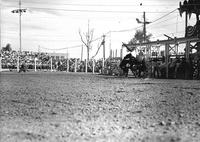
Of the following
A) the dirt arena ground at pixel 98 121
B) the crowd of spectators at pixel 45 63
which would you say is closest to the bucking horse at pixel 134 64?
the dirt arena ground at pixel 98 121

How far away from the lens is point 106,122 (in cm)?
633

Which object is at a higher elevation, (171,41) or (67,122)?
(171,41)

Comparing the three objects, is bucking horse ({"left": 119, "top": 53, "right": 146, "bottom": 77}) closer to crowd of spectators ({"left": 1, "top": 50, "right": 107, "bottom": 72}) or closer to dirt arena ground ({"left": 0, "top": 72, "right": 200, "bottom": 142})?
dirt arena ground ({"left": 0, "top": 72, "right": 200, "bottom": 142})

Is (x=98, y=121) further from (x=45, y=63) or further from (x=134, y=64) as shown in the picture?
(x=45, y=63)

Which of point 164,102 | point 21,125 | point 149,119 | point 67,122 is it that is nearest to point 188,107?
point 164,102

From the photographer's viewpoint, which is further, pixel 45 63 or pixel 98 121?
pixel 45 63

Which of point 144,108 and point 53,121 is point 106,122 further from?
point 144,108

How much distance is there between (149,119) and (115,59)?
32.3 m

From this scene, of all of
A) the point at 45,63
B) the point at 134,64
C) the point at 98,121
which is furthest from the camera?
the point at 45,63

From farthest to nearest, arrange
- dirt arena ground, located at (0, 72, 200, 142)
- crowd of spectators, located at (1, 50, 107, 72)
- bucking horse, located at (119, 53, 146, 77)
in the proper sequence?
crowd of spectators, located at (1, 50, 107, 72) < bucking horse, located at (119, 53, 146, 77) < dirt arena ground, located at (0, 72, 200, 142)

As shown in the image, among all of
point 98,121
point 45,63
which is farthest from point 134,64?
point 45,63

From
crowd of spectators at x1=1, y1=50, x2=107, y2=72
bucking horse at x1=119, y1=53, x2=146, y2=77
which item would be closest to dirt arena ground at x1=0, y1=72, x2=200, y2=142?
bucking horse at x1=119, y1=53, x2=146, y2=77

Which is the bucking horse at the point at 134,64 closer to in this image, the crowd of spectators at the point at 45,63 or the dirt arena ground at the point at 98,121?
the dirt arena ground at the point at 98,121

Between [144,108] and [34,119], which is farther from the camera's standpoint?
[144,108]
